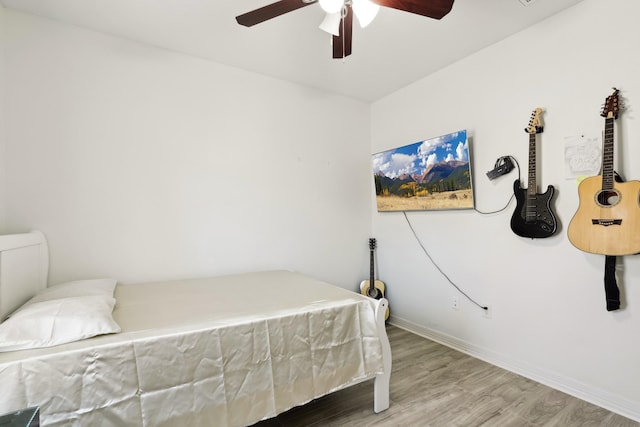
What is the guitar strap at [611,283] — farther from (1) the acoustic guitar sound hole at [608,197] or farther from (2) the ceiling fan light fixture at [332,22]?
(2) the ceiling fan light fixture at [332,22]

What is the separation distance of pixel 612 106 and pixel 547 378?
5.97 ft

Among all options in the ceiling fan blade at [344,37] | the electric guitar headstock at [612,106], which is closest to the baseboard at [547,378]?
the electric guitar headstock at [612,106]

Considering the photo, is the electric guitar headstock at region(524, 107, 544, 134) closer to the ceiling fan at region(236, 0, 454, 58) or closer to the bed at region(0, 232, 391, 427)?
the ceiling fan at region(236, 0, 454, 58)

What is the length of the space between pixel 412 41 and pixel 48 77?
8.82ft

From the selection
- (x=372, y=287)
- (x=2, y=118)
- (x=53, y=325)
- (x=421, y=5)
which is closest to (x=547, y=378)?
(x=372, y=287)

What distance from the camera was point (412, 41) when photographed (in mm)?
2391

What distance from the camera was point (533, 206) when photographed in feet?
7.06

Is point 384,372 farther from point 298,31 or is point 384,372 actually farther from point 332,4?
point 298,31

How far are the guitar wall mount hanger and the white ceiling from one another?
3.14 ft

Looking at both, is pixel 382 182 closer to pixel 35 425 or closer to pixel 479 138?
pixel 479 138

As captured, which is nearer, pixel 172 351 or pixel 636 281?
pixel 172 351

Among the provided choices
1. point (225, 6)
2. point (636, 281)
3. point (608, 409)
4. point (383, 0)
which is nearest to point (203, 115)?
point (225, 6)

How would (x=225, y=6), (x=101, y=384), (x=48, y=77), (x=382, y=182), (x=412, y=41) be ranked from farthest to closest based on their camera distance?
(x=382, y=182) < (x=412, y=41) < (x=48, y=77) < (x=225, y=6) < (x=101, y=384)

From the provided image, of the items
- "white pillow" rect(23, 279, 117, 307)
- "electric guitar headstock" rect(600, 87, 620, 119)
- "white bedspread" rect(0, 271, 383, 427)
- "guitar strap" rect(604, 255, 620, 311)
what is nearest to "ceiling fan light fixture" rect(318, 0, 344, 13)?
"white bedspread" rect(0, 271, 383, 427)
